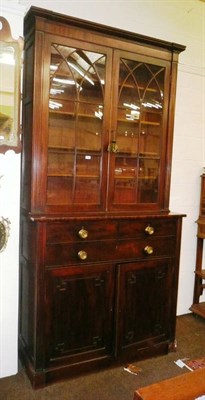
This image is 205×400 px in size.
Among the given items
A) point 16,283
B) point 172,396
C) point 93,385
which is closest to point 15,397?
point 93,385

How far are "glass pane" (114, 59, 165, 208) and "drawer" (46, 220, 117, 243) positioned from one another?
0.77 feet

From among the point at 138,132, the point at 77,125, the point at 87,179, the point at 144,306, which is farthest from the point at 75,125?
the point at 144,306

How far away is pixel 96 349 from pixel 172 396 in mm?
1011

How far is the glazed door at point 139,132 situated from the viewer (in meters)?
2.29

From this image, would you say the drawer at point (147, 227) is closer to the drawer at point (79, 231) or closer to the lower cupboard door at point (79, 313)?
the drawer at point (79, 231)

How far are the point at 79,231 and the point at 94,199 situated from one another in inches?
10.7

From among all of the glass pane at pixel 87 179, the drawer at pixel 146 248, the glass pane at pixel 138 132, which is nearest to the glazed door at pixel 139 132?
the glass pane at pixel 138 132

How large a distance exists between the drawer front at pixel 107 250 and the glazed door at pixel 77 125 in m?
0.25

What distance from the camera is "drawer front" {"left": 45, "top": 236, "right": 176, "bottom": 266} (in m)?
2.05

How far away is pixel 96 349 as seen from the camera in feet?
7.38

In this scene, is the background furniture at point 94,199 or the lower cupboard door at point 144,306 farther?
the lower cupboard door at point 144,306

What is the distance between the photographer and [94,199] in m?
2.25

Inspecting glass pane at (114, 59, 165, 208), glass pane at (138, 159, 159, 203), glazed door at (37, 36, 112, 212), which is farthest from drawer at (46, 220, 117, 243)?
glass pane at (138, 159, 159, 203)

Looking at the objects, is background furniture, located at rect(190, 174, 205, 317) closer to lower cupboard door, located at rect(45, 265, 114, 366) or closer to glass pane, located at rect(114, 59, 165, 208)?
glass pane, located at rect(114, 59, 165, 208)
